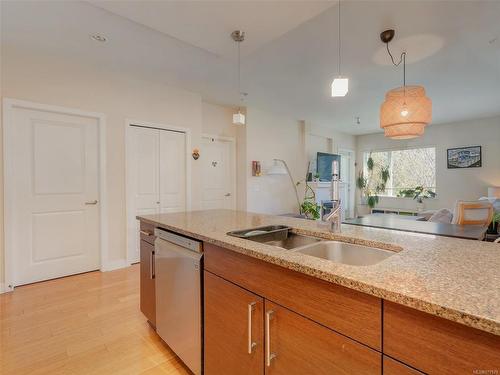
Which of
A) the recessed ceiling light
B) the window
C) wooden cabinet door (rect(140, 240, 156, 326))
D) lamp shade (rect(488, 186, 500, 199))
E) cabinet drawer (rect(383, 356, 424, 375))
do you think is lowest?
wooden cabinet door (rect(140, 240, 156, 326))

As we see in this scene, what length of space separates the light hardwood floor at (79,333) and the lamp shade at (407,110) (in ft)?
8.57

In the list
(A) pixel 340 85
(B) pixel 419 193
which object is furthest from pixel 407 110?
(B) pixel 419 193

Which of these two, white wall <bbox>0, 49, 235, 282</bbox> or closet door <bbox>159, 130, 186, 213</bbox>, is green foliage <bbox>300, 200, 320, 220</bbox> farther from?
closet door <bbox>159, 130, 186, 213</bbox>

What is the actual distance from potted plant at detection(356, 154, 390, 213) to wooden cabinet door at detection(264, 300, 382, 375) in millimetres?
7283

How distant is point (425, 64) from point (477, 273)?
3.32 metres

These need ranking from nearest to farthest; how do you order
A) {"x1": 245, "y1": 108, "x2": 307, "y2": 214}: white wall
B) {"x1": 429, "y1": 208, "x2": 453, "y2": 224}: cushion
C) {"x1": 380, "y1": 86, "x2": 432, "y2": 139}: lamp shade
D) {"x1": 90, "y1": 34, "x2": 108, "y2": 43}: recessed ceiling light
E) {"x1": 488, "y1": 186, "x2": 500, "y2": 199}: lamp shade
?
{"x1": 380, "y1": 86, "x2": 432, "y2": 139}: lamp shade < {"x1": 90, "y1": 34, "x2": 108, "y2": 43}: recessed ceiling light < {"x1": 429, "y1": 208, "x2": 453, "y2": 224}: cushion < {"x1": 245, "y1": 108, "x2": 307, "y2": 214}: white wall < {"x1": 488, "y1": 186, "x2": 500, "y2": 199}: lamp shade

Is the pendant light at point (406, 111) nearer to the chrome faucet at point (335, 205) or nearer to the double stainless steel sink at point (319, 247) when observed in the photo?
the chrome faucet at point (335, 205)

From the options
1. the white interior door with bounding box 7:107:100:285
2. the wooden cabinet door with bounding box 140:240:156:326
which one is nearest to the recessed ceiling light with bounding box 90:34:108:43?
the white interior door with bounding box 7:107:100:285

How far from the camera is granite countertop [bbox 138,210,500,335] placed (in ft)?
1.86

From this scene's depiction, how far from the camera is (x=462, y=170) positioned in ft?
19.8

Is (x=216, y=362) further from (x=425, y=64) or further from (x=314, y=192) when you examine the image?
(x=314, y=192)

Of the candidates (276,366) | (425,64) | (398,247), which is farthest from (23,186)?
(425,64)

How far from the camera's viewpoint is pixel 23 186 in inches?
112

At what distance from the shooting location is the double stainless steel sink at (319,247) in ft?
3.97
